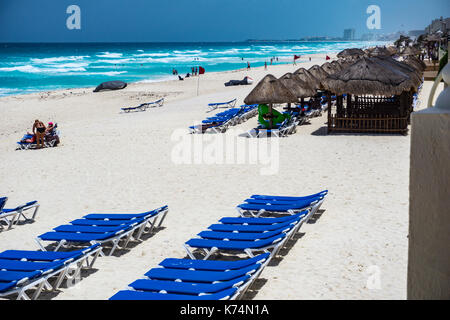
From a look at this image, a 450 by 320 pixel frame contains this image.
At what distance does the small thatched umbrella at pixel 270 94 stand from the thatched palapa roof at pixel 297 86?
128cm

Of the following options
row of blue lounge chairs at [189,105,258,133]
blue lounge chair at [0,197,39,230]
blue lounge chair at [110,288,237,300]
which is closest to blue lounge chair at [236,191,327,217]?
blue lounge chair at [110,288,237,300]

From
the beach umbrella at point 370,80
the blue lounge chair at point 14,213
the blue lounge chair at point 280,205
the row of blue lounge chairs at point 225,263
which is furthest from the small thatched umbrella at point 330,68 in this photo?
the blue lounge chair at point 14,213

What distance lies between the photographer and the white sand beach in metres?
5.50

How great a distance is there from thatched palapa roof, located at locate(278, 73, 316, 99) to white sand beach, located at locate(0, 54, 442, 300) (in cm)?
97

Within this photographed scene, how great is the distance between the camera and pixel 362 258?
5844 mm

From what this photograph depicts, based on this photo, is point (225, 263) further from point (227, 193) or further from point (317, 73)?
point (317, 73)

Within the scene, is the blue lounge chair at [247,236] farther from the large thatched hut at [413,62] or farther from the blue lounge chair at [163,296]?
the large thatched hut at [413,62]

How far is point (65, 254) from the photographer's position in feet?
18.4

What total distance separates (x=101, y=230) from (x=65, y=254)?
96 centimetres

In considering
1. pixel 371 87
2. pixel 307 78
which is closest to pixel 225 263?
pixel 371 87

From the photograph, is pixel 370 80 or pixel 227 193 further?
pixel 370 80
